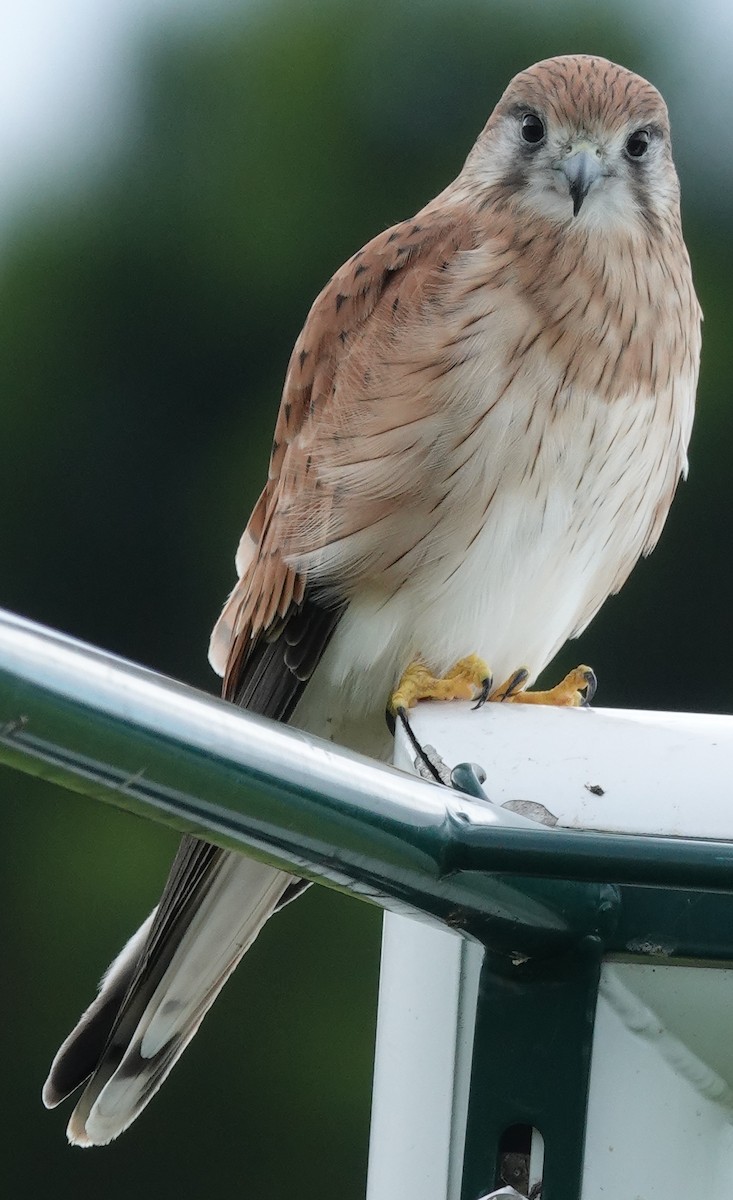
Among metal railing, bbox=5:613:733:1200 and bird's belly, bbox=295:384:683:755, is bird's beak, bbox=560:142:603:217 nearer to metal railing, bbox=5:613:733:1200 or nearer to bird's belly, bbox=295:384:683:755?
bird's belly, bbox=295:384:683:755

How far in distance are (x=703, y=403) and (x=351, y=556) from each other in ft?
9.73

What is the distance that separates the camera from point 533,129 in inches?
91.7

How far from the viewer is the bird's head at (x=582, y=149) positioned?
220cm

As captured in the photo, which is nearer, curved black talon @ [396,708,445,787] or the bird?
curved black talon @ [396,708,445,787]

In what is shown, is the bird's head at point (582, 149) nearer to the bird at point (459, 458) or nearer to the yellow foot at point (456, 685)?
the bird at point (459, 458)

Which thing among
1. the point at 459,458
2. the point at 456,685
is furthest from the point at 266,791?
the point at 459,458

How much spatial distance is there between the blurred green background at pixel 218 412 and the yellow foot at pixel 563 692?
2.54 meters

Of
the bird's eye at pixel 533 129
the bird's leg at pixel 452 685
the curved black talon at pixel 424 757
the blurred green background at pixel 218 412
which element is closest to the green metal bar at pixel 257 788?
the curved black talon at pixel 424 757

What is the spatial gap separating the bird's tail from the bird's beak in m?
0.99

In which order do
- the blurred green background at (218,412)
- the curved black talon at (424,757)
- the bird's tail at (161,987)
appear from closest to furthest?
the curved black talon at (424,757) → the bird's tail at (161,987) → the blurred green background at (218,412)

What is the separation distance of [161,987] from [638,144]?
1368mm

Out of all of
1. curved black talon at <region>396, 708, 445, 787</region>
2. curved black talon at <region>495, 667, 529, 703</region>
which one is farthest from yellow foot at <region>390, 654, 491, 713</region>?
curved black talon at <region>396, 708, 445, 787</region>

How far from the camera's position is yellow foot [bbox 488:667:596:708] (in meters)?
2.03

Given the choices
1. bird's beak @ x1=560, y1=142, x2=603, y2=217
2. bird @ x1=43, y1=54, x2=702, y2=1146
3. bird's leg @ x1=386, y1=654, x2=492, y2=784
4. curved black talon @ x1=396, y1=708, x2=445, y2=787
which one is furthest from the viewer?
bird's beak @ x1=560, y1=142, x2=603, y2=217
